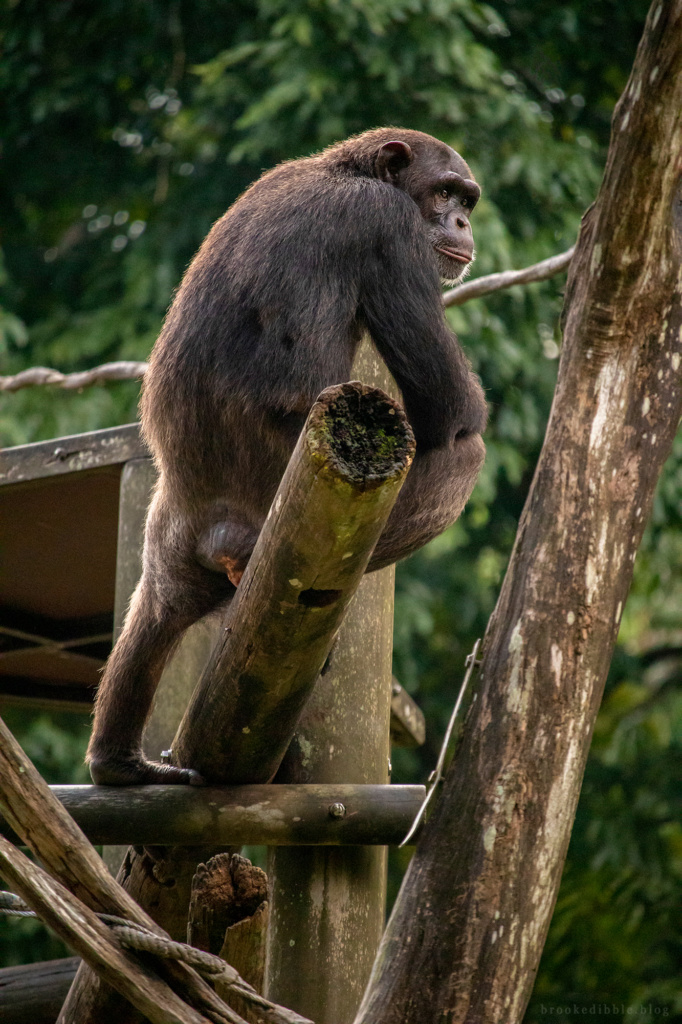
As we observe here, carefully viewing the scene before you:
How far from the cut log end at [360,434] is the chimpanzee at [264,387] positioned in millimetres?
937

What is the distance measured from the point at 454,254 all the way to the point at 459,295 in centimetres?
85

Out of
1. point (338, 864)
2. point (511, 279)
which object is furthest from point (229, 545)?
point (511, 279)

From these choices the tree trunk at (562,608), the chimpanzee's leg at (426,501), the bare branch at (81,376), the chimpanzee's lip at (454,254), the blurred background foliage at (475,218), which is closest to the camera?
the tree trunk at (562,608)

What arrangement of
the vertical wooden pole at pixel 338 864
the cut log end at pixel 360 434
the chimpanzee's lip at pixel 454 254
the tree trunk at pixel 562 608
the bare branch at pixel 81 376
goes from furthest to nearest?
the bare branch at pixel 81 376 < the chimpanzee's lip at pixel 454 254 < the vertical wooden pole at pixel 338 864 < the tree trunk at pixel 562 608 < the cut log end at pixel 360 434

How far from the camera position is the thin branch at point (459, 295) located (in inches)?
167

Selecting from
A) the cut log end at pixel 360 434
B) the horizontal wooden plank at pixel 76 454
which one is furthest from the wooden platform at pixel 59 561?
the cut log end at pixel 360 434

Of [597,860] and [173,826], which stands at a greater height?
[173,826]

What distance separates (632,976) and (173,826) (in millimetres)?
5233

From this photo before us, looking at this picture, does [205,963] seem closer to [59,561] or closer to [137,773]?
[137,773]

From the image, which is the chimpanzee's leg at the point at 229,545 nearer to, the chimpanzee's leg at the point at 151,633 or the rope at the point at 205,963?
the chimpanzee's leg at the point at 151,633

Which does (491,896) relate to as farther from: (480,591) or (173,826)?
(480,591)

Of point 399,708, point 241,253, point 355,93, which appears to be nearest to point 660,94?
point 241,253

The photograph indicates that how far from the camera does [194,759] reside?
3098mm

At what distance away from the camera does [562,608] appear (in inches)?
103
